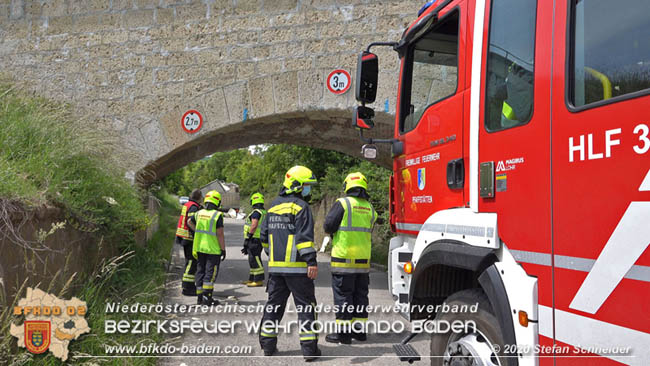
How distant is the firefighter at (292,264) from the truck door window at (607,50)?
3087 millimetres

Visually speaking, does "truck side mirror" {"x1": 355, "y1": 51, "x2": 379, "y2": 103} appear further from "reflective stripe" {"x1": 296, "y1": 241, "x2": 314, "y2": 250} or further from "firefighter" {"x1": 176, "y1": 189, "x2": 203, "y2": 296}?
"firefighter" {"x1": 176, "y1": 189, "x2": 203, "y2": 296}

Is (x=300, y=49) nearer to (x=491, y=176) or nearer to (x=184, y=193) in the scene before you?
(x=491, y=176)

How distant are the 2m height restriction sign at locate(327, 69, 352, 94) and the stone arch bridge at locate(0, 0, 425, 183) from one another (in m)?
0.11

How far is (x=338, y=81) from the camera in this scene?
809 cm

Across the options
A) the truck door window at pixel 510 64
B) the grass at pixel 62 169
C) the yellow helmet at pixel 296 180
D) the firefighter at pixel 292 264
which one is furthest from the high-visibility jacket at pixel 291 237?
the truck door window at pixel 510 64

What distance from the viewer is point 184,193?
58.5m

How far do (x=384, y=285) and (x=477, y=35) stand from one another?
7.06 meters

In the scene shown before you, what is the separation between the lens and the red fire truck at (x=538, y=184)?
1.71 meters

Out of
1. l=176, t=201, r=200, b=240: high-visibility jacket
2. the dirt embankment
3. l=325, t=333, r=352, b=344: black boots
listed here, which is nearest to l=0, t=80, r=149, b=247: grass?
the dirt embankment

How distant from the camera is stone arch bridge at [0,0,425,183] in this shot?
8125 millimetres

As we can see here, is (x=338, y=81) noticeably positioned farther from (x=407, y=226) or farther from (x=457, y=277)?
(x=457, y=277)

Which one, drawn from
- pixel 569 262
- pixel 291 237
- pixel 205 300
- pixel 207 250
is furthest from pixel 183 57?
pixel 569 262

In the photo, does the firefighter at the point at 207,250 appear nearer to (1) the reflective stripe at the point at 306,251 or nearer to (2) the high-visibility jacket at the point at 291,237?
(2) the high-visibility jacket at the point at 291,237

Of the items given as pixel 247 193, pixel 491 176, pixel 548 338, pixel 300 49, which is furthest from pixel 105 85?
pixel 247 193
